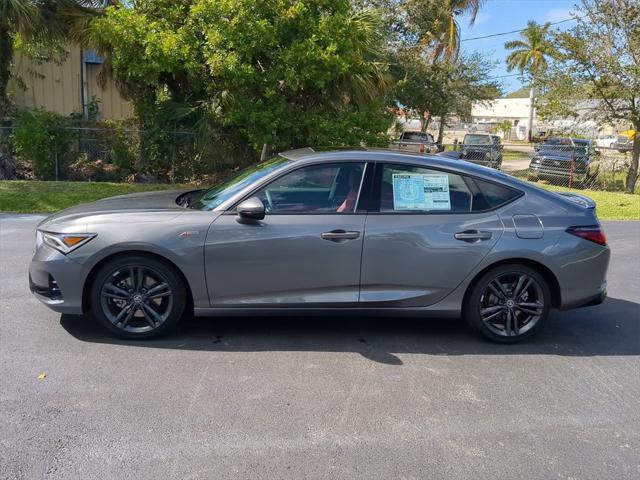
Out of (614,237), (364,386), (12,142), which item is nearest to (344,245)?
(364,386)

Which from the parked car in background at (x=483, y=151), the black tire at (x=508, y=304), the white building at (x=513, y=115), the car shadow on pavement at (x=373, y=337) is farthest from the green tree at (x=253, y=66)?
the white building at (x=513, y=115)

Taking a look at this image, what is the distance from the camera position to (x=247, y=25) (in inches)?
497

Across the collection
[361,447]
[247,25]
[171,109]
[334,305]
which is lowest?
[361,447]

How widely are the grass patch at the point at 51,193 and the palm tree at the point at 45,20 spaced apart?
315 cm

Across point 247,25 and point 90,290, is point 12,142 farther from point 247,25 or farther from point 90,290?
Result: point 90,290

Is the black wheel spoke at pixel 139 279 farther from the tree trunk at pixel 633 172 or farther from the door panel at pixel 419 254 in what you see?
the tree trunk at pixel 633 172

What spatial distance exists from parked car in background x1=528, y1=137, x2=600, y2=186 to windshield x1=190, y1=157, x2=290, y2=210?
1560 centimetres

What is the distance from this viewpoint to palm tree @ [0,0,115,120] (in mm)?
12836

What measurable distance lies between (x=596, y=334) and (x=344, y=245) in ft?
8.36

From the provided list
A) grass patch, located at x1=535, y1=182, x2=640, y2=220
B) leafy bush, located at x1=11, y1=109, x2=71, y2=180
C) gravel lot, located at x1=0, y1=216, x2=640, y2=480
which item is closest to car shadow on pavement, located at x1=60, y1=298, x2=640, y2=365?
gravel lot, located at x1=0, y1=216, x2=640, y2=480

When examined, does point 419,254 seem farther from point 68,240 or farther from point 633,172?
point 633,172

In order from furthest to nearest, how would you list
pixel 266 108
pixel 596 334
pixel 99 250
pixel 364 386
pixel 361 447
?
pixel 266 108 < pixel 596 334 < pixel 99 250 < pixel 364 386 < pixel 361 447

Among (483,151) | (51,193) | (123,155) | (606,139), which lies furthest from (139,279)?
(606,139)

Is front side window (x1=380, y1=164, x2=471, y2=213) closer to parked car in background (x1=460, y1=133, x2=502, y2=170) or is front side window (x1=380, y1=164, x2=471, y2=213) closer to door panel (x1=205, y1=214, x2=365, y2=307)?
door panel (x1=205, y1=214, x2=365, y2=307)
